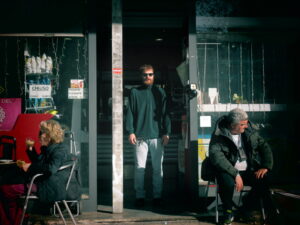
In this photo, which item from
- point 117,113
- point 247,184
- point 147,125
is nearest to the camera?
point 247,184

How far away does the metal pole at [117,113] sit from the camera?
16.7ft

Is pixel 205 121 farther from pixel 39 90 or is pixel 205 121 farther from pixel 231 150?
pixel 39 90

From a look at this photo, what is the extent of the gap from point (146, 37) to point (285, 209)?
229 inches

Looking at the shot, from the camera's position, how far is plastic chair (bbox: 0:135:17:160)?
5.19 meters

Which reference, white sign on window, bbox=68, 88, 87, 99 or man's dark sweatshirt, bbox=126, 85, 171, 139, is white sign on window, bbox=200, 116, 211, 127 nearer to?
man's dark sweatshirt, bbox=126, 85, 171, 139

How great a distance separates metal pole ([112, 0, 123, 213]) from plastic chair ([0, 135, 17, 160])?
1.39m

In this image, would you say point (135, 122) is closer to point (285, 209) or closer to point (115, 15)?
point (115, 15)

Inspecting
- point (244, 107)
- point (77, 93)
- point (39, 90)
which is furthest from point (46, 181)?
point (244, 107)

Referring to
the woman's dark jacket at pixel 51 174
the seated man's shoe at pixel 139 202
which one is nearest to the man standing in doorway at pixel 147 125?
the seated man's shoe at pixel 139 202

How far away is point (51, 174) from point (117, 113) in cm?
146

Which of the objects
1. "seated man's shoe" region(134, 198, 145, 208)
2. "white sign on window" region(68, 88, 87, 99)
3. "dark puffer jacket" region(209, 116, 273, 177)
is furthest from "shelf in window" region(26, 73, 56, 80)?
"dark puffer jacket" region(209, 116, 273, 177)

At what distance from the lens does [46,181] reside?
3988 millimetres

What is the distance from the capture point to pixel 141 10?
18.7 ft

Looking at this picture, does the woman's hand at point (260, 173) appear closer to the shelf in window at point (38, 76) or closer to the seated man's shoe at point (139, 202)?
the seated man's shoe at point (139, 202)
